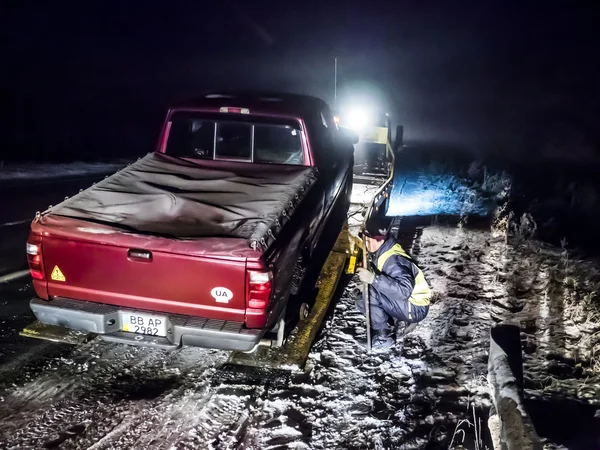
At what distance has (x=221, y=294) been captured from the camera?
12.3 feet

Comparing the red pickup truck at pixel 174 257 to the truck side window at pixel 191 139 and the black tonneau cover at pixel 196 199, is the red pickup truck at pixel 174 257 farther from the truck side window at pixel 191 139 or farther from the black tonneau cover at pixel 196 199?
the truck side window at pixel 191 139

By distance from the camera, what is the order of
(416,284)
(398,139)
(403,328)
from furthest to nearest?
(398,139), (403,328), (416,284)

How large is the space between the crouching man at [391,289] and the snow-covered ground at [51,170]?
29.0ft

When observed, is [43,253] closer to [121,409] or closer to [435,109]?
[121,409]

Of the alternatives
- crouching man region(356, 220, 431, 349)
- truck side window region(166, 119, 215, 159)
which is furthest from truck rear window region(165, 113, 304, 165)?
crouching man region(356, 220, 431, 349)

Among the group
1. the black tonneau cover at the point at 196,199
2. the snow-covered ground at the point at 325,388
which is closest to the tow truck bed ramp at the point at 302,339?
the snow-covered ground at the point at 325,388

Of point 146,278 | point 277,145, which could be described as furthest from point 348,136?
point 146,278

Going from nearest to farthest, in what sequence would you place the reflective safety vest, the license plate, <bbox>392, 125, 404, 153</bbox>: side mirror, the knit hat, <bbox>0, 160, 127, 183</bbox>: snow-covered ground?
the license plate < the reflective safety vest < the knit hat < <bbox>392, 125, 404, 153</bbox>: side mirror < <bbox>0, 160, 127, 183</bbox>: snow-covered ground

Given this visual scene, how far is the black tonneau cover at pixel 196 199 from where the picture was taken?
4.09 meters

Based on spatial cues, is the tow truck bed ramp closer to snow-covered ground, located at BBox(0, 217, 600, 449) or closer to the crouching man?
snow-covered ground, located at BBox(0, 217, 600, 449)

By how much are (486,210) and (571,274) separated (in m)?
3.14

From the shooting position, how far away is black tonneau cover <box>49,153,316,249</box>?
4090 millimetres

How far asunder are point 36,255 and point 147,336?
103 centimetres

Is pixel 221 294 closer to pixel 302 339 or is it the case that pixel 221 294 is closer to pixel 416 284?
pixel 302 339
